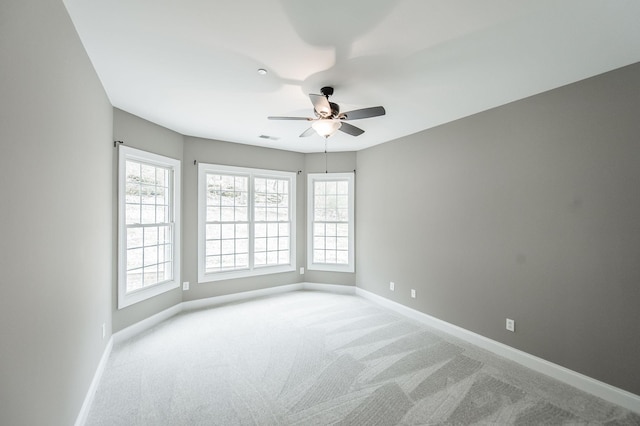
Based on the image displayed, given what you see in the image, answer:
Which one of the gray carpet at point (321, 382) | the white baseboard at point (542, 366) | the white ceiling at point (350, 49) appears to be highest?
the white ceiling at point (350, 49)

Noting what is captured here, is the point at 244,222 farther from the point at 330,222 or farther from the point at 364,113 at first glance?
the point at 364,113

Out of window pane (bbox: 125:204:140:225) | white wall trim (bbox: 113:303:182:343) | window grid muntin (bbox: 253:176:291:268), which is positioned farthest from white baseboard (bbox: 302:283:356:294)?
window pane (bbox: 125:204:140:225)

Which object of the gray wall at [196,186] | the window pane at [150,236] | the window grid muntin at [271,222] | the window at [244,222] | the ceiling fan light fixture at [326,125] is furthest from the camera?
the window grid muntin at [271,222]

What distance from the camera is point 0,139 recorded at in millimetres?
1069

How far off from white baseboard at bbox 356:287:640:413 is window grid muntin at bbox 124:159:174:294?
3.81m

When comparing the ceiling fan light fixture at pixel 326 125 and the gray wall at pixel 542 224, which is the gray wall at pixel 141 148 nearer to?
the ceiling fan light fixture at pixel 326 125

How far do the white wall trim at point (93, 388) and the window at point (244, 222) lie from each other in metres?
1.68

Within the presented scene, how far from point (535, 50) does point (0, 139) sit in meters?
3.18

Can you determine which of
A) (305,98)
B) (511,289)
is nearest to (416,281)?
(511,289)

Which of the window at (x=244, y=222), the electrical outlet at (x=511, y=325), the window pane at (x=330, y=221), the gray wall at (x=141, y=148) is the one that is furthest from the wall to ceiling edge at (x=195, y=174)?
the electrical outlet at (x=511, y=325)

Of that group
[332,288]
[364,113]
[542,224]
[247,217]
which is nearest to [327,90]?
[364,113]

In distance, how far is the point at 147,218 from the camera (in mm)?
3764

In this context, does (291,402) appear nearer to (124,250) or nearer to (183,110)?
(124,250)

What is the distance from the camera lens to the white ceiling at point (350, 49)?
166 cm
